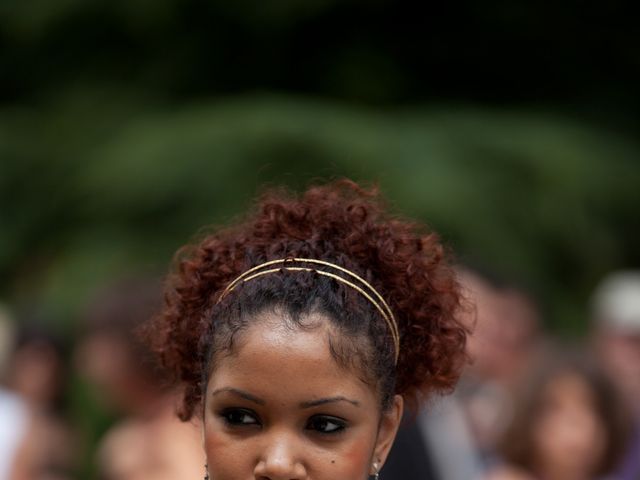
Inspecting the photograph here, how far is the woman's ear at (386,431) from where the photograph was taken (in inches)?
128

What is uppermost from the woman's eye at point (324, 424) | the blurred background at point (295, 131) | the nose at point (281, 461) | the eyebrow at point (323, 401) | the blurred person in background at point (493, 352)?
the blurred background at point (295, 131)

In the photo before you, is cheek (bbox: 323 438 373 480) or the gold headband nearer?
cheek (bbox: 323 438 373 480)

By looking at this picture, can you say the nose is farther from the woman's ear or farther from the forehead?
the woman's ear

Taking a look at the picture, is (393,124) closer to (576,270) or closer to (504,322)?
(576,270)

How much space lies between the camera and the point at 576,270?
355 inches

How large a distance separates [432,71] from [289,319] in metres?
6.80

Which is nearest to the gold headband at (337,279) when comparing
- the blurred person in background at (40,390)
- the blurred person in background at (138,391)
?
the blurred person in background at (138,391)

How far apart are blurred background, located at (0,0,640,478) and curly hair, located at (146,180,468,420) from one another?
14.9 ft

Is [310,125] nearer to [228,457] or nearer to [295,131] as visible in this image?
[295,131]

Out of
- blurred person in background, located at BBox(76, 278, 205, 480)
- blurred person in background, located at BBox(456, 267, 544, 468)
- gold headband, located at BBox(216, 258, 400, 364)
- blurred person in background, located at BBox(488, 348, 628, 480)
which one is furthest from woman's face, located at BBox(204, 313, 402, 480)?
blurred person in background, located at BBox(456, 267, 544, 468)

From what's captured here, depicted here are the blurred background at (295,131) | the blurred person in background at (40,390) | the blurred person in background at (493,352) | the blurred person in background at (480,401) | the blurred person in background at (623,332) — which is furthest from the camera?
the blurred background at (295,131)

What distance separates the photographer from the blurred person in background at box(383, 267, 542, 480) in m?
5.72

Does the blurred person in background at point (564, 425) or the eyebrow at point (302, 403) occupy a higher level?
the blurred person in background at point (564, 425)

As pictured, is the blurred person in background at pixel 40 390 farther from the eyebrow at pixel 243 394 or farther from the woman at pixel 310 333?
the eyebrow at pixel 243 394
